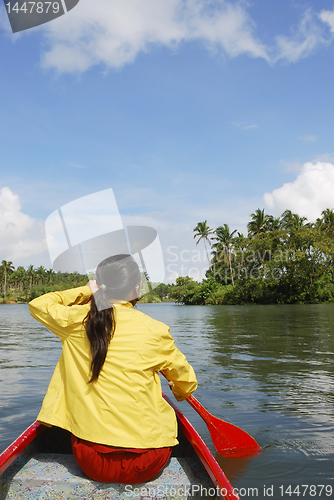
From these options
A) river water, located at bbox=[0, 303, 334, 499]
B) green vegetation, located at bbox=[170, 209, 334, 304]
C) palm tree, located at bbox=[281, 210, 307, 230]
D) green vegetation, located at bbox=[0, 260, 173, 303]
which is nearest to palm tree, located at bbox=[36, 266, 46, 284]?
green vegetation, located at bbox=[0, 260, 173, 303]

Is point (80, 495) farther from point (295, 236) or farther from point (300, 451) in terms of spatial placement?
point (295, 236)

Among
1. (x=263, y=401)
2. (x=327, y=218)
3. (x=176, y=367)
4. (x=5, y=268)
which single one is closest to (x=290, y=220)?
(x=327, y=218)

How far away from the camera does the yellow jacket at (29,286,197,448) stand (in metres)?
1.88

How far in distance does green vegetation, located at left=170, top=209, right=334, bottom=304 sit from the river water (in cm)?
2699

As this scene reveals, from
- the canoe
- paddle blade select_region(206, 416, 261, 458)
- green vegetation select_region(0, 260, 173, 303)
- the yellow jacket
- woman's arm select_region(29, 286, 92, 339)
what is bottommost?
paddle blade select_region(206, 416, 261, 458)

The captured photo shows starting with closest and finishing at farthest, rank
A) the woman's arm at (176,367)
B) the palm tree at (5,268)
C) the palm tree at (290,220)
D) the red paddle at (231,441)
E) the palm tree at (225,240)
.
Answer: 1. the woman's arm at (176,367)
2. the red paddle at (231,441)
3. the palm tree at (290,220)
4. the palm tree at (225,240)
5. the palm tree at (5,268)

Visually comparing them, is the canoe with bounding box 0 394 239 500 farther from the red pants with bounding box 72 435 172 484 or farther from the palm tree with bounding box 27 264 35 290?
the palm tree with bounding box 27 264 35 290

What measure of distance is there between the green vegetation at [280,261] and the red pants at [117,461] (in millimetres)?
35070

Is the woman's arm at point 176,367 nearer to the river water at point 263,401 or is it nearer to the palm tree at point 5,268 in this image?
the river water at point 263,401

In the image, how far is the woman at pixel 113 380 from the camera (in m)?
1.88

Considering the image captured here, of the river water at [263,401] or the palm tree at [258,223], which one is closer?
the river water at [263,401]

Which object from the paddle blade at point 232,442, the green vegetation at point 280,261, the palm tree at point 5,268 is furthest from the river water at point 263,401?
the palm tree at point 5,268

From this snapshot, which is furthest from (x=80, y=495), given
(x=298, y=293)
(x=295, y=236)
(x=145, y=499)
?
(x=298, y=293)

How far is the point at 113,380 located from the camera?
1.89 metres
